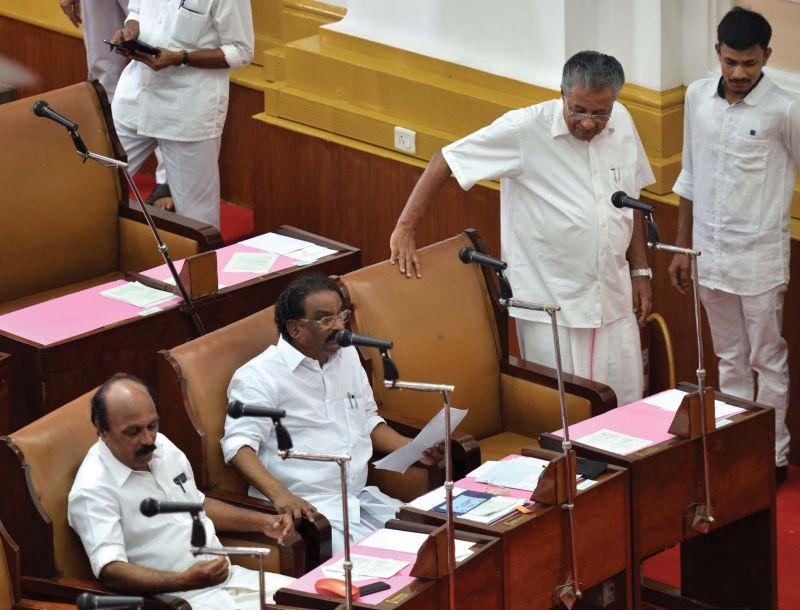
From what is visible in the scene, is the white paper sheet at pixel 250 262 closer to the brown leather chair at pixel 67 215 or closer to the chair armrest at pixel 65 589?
the brown leather chair at pixel 67 215

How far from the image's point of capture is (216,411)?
15.3ft

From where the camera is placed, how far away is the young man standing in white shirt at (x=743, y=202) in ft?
17.3

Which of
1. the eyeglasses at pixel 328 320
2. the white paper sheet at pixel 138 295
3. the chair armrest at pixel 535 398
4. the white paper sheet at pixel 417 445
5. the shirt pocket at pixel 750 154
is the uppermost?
the shirt pocket at pixel 750 154

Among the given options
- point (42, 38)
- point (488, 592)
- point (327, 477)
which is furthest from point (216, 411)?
point (42, 38)

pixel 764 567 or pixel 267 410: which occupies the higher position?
pixel 267 410

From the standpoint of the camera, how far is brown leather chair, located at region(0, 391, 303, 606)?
4102 mm

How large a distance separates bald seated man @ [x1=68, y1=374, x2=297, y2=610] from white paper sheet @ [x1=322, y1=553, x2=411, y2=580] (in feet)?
1.13

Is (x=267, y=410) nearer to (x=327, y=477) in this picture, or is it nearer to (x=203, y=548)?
(x=203, y=548)

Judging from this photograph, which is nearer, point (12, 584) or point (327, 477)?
point (12, 584)

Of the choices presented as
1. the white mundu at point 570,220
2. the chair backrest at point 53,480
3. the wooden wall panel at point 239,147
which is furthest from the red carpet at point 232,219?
the chair backrest at point 53,480

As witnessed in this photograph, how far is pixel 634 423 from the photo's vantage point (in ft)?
15.2

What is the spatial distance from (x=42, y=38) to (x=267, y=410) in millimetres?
5817

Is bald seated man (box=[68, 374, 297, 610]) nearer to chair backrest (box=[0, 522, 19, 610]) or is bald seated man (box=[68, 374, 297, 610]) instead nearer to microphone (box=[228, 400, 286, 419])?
chair backrest (box=[0, 522, 19, 610])

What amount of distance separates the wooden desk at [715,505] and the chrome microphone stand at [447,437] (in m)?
0.77
